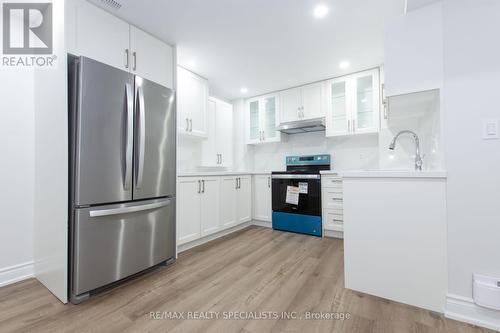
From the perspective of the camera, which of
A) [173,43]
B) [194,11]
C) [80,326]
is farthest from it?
[173,43]

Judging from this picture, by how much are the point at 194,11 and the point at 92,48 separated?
0.91m

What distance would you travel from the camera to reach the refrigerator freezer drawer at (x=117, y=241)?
150cm

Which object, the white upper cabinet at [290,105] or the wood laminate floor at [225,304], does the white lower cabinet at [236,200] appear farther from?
the white upper cabinet at [290,105]

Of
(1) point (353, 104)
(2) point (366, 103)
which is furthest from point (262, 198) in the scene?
(2) point (366, 103)

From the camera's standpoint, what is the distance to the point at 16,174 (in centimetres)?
190

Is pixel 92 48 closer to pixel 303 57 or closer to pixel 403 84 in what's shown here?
pixel 303 57

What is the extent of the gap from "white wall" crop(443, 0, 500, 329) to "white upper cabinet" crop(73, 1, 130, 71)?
8.18 ft

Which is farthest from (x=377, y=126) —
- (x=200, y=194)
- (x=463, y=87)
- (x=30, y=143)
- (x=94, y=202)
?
(x=30, y=143)

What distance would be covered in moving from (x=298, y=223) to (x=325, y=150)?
1.31 metres

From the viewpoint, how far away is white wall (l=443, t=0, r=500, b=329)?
127 centimetres

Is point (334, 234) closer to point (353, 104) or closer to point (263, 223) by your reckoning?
point (263, 223)

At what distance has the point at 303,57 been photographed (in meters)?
2.70

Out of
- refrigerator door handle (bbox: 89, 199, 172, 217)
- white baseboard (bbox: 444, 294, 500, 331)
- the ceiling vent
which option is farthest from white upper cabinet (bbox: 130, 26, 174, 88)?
white baseboard (bbox: 444, 294, 500, 331)

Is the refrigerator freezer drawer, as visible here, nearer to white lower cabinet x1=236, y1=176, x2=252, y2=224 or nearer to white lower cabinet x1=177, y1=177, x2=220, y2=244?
white lower cabinet x1=177, y1=177, x2=220, y2=244
